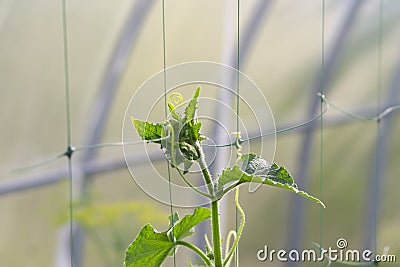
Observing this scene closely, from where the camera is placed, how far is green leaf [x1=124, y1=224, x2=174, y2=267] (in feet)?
1.96

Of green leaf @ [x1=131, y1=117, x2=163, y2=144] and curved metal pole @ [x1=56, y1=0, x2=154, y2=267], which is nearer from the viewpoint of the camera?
green leaf @ [x1=131, y1=117, x2=163, y2=144]

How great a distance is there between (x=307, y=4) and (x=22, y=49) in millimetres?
782

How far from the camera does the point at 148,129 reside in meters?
0.60

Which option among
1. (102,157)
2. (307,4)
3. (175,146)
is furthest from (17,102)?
(175,146)

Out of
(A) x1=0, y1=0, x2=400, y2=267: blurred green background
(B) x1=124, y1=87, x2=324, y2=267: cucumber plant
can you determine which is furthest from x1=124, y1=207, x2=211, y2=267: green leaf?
(A) x1=0, y1=0, x2=400, y2=267: blurred green background

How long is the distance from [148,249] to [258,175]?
110mm

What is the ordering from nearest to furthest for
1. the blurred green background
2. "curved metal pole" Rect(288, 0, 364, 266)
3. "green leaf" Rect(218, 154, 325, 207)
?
"green leaf" Rect(218, 154, 325, 207), the blurred green background, "curved metal pole" Rect(288, 0, 364, 266)

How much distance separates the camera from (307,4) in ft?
6.18

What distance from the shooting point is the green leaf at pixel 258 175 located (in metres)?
0.58

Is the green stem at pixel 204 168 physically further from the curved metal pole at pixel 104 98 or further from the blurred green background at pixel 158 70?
the curved metal pole at pixel 104 98

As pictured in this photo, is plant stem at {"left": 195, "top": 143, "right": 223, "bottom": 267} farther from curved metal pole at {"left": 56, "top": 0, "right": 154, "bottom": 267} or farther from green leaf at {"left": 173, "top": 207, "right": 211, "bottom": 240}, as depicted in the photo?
curved metal pole at {"left": 56, "top": 0, "right": 154, "bottom": 267}

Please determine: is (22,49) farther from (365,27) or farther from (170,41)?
(365,27)

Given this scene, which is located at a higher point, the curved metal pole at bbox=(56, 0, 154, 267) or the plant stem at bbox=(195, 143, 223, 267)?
the curved metal pole at bbox=(56, 0, 154, 267)

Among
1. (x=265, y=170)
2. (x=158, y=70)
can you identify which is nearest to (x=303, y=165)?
(x=158, y=70)
